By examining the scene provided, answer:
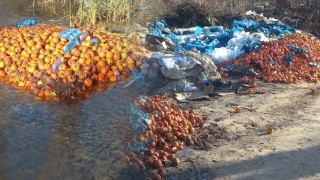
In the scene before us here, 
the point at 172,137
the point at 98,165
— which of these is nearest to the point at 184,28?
the point at 172,137

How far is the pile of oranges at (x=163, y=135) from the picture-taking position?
3.82m

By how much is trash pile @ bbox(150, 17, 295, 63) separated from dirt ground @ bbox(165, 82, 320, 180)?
1599 millimetres

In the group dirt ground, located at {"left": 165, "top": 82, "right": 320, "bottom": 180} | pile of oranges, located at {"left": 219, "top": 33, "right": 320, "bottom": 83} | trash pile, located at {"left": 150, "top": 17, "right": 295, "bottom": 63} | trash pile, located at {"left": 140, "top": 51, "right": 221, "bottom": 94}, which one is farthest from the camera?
trash pile, located at {"left": 150, "top": 17, "right": 295, "bottom": 63}

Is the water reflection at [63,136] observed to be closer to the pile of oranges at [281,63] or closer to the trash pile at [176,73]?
the trash pile at [176,73]

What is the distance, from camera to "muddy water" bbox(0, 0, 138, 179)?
3.73 metres

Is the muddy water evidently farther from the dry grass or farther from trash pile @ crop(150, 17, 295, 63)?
the dry grass

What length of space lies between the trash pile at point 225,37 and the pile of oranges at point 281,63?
0.94 feet

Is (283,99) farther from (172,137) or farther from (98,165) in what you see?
(98,165)

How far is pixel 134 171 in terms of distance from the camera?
371 centimetres

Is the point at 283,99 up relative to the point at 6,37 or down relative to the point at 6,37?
down

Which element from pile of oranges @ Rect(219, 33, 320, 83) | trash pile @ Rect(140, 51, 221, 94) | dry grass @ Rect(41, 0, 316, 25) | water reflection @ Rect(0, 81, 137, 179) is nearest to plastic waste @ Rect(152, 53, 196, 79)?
trash pile @ Rect(140, 51, 221, 94)

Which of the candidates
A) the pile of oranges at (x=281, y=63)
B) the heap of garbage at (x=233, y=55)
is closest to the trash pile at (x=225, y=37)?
the heap of garbage at (x=233, y=55)

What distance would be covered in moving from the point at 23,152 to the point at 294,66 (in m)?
4.68

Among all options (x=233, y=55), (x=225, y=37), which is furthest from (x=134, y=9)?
(x=233, y=55)
